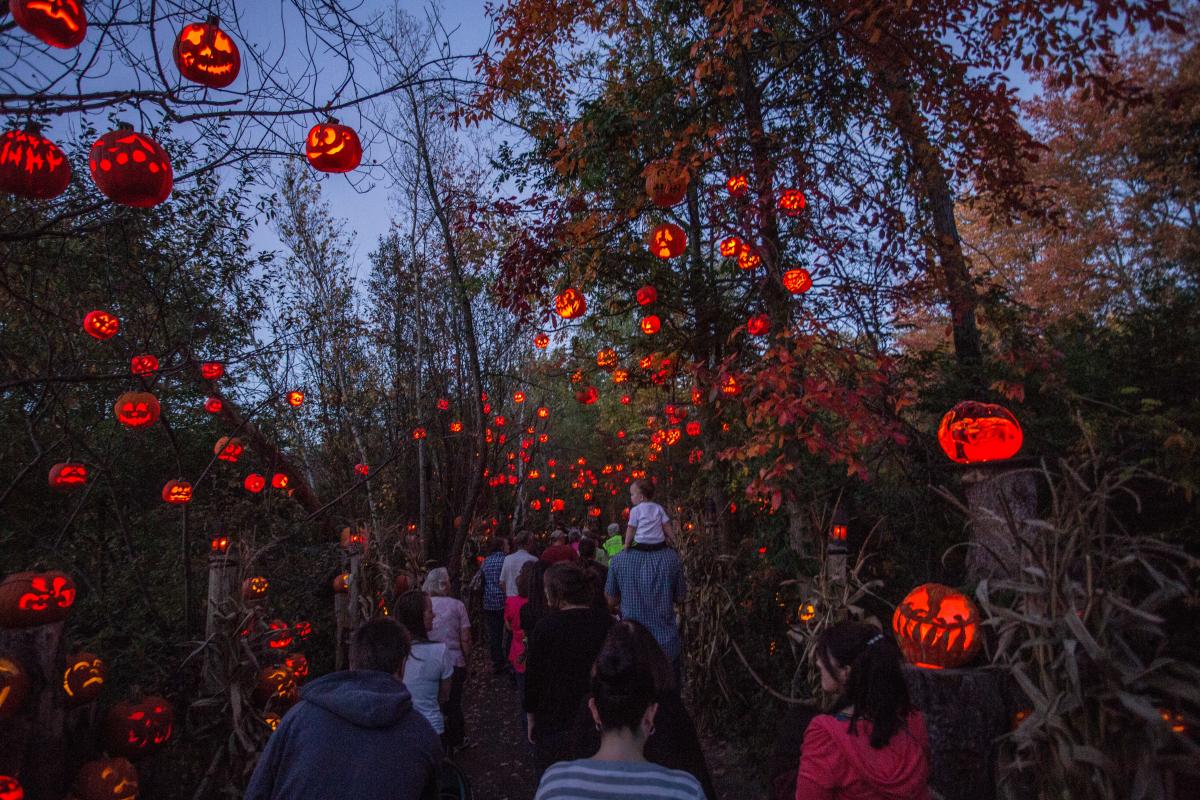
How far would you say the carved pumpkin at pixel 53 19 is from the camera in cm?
294

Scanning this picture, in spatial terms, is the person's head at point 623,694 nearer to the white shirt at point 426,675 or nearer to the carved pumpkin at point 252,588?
the white shirt at point 426,675

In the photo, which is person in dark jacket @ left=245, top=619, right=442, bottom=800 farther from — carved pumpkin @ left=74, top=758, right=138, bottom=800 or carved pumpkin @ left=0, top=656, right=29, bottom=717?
carved pumpkin @ left=74, top=758, right=138, bottom=800

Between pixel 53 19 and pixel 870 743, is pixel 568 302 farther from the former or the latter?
pixel 870 743

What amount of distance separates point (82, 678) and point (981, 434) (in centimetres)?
604

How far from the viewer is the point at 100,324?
6.25m

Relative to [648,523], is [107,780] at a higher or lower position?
lower

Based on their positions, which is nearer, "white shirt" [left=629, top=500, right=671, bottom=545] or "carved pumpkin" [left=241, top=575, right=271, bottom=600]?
"carved pumpkin" [left=241, top=575, right=271, bottom=600]

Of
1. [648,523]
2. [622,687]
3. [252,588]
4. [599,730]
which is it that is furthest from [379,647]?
[252,588]

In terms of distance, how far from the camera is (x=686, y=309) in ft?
31.2

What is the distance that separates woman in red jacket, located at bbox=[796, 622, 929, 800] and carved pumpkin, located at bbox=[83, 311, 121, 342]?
22.5 ft

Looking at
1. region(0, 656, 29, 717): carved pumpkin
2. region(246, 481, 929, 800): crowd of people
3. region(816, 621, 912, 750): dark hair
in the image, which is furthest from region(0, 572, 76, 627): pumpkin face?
region(816, 621, 912, 750): dark hair

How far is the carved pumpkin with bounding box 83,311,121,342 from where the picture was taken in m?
6.14

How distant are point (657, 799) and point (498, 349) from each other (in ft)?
35.1

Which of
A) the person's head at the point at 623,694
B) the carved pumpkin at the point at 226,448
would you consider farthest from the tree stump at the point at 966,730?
the carved pumpkin at the point at 226,448
